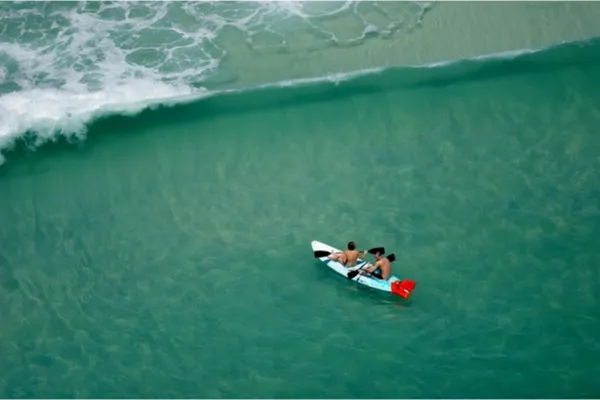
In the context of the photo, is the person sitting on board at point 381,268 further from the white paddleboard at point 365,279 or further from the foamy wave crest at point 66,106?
the foamy wave crest at point 66,106

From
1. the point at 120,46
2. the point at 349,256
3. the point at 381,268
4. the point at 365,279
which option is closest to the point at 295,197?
the point at 349,256

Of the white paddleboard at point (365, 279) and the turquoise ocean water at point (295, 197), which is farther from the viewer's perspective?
the white paddleboard at point (365, 279)

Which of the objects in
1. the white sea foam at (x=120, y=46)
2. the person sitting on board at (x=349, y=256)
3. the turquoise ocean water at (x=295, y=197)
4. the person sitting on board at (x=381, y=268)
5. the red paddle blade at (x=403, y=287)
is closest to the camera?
the turquoise ocean water at (x=295, y=197)

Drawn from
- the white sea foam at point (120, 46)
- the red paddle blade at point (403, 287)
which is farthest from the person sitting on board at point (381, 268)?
the white sea foam at point (120, 46)

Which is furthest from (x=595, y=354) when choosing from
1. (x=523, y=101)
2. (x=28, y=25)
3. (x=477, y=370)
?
(x=28, y=25)

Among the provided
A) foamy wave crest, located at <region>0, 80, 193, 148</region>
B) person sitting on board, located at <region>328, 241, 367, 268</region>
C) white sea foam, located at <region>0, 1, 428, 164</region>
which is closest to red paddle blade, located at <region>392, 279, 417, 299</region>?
person sitting on board, located at <region>328, 241, 367, 268</region>

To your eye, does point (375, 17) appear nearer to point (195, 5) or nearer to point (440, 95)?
point (440, 95)

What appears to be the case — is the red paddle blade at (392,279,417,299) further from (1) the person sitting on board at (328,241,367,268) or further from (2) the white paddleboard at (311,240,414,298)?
(1) the person sitting on board at (328,241,367,268)
